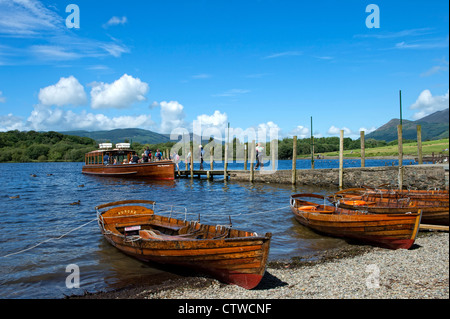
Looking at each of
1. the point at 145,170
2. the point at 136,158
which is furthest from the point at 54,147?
the point at 145,170

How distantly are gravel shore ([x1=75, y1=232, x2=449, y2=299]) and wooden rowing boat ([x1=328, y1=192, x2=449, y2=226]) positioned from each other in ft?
8.53

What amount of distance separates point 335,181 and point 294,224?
12.3 meters

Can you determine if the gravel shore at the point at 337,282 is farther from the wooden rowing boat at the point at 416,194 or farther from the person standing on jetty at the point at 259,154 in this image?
the person standing on jetty at the point at 259,154

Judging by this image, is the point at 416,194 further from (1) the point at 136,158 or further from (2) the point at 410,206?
(1) the point at 136,158

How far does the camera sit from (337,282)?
7.25 metres

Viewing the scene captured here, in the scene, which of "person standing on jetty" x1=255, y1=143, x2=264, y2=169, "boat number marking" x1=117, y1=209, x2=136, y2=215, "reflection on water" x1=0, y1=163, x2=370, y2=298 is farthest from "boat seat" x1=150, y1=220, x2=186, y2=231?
"person standing on jetty" x1=255, y1=143, x2=264, y2=169

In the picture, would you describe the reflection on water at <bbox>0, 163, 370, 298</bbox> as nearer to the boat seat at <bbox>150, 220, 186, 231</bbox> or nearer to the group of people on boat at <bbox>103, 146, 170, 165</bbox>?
the boat seat at <bbox>150, 220, 186, 231</bbox>

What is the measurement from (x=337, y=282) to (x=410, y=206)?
7.36m

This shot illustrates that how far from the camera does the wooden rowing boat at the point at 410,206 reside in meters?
12.0

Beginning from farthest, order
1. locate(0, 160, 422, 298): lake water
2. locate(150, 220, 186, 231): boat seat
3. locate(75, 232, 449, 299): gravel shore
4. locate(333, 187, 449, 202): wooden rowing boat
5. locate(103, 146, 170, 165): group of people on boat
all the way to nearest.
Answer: locate(103, 146, 170, 165): group of people on boat → locate(333, 187, 449, 202): wooden rowing boat → locate(150, 220, 186, 231): boat seat → locate(0, 160, 422, 298): lake water → locate(75, 232, 449, 299): gravel shore

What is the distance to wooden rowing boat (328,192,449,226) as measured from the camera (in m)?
12.0

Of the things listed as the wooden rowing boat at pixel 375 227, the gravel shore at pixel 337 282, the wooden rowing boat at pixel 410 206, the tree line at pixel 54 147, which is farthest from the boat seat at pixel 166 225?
the tree line at pixel 54 147
